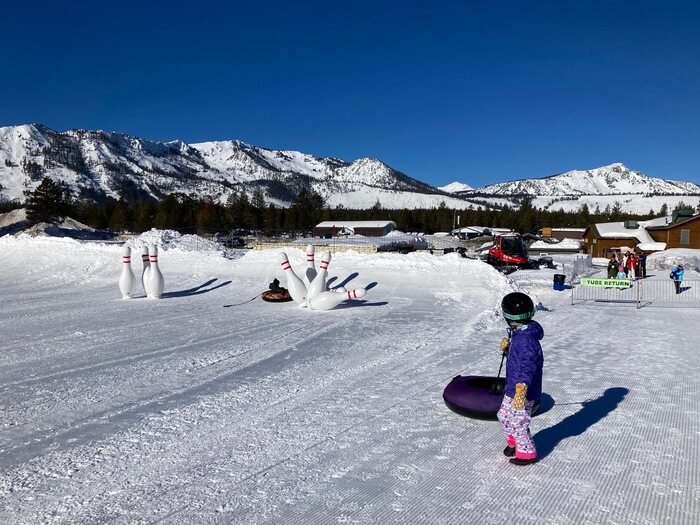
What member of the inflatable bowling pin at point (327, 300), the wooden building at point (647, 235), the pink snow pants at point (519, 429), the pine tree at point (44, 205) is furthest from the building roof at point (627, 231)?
the pine tree at point (44, 205)

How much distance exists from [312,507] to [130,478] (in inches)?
60.9

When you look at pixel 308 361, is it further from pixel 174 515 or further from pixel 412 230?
pixel 412 230

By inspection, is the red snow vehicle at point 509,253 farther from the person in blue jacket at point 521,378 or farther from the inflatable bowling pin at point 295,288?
the person in blue jacket at point 521,378

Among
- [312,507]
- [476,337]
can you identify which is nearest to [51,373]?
[312,507]

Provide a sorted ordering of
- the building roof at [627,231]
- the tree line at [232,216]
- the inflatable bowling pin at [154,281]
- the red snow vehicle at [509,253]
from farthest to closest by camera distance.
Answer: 1. the tree line at [232,216]
2. the building roof at [627,231]
3. the red snow vehicle at [509,253]
4. the inflatable bowling pin at [154,281]

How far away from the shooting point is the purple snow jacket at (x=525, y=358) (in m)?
4.58

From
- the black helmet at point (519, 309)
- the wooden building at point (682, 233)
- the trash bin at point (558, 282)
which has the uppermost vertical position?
the wooden building at point (682, 233)

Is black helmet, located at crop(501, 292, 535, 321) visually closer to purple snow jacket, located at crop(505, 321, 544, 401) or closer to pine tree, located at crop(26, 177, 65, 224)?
purple snow jacket, located at crop(505, 321, 544, 401)

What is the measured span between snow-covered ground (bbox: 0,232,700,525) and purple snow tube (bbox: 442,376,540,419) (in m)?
0.16

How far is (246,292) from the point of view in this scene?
17859 millimetres

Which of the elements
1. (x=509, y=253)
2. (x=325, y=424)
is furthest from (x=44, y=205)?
(x=325, y=424)

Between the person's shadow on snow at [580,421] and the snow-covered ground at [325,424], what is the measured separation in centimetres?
3

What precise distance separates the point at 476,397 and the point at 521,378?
1.09 meters

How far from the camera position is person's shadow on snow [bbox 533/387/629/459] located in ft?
16.6
